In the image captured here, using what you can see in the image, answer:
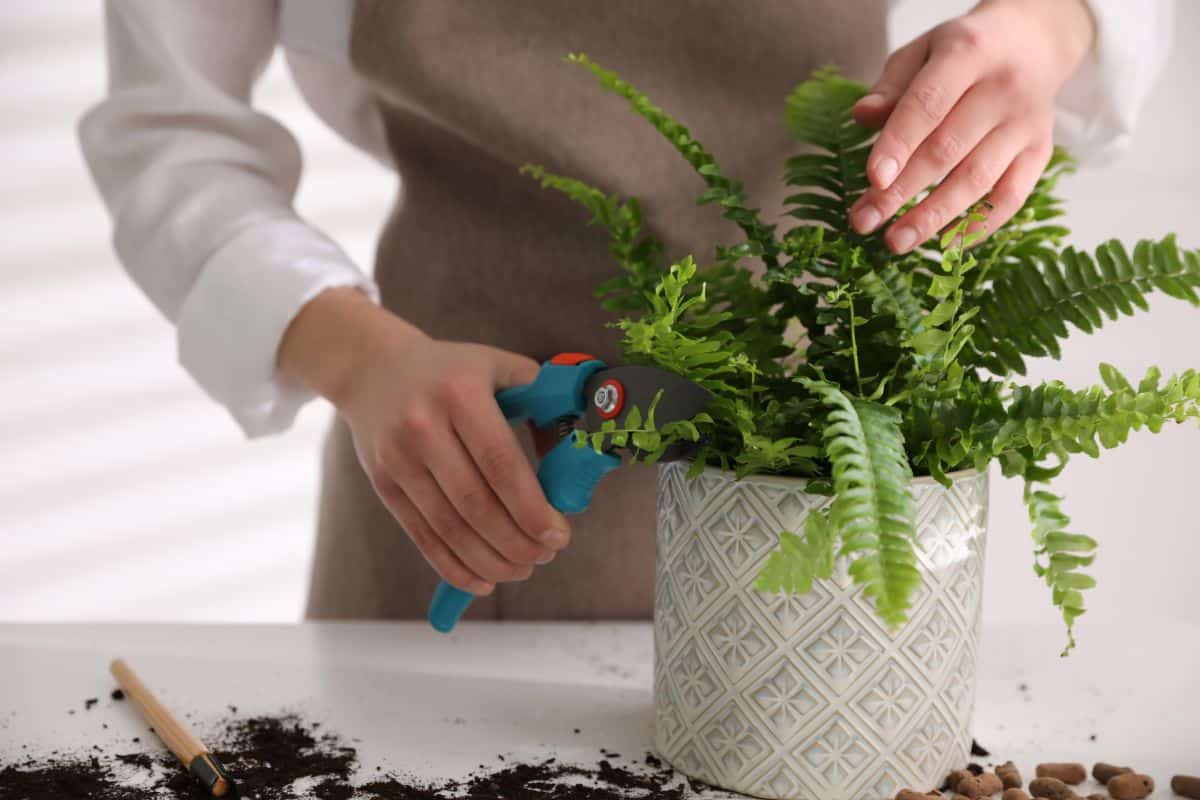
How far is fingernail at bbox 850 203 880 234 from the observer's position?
2.15 ft

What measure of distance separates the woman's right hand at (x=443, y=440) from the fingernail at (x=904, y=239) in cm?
25

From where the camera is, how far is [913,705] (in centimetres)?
65

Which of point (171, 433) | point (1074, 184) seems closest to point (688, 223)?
point (1074, 184)

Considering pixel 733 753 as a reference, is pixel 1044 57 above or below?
above

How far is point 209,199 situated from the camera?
89 cm

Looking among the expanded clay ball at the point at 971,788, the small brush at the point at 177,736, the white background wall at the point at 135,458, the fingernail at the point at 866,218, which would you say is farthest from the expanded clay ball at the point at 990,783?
the white background wall at the point at 135,458

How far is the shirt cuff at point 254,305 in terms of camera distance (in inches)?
33.3

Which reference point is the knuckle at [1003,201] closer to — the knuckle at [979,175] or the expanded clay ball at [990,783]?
the knuckle at [979,175]

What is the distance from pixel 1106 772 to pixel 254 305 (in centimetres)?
63

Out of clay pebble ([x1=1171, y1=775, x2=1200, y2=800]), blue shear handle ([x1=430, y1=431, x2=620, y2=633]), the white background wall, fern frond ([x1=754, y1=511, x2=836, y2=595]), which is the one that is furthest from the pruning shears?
the white background wall

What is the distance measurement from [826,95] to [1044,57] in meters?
0.17

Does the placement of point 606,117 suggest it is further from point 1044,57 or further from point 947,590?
point 947,590

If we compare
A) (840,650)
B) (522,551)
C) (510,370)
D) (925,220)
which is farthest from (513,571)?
(925,220)

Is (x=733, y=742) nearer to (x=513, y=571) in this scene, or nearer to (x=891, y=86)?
(x=513, y=571)
